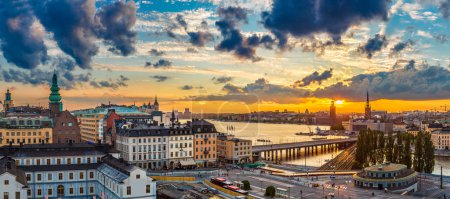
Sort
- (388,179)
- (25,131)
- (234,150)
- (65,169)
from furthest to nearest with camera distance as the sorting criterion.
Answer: (234,150) < (25,131) < (388,179) < (65,169)

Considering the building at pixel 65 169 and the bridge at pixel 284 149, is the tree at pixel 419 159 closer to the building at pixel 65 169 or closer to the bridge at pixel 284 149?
the bridge at pixel 284 149

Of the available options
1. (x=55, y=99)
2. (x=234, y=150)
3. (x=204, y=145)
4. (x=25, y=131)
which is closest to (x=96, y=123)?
(x=55, y=99)

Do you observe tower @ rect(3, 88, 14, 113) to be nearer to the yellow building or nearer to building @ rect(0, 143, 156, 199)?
the yellow building

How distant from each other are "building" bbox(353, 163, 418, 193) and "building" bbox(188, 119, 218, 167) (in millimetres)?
38740

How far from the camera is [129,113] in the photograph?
139 meters

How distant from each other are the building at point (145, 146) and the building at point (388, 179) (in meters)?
39.5

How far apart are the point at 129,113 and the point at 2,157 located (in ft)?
252

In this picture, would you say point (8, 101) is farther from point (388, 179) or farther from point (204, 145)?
point (388, 179)

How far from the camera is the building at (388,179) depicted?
66875 millimetres

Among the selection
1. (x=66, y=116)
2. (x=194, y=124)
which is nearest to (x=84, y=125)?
(x=66, y=116)

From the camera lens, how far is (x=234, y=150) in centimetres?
10506

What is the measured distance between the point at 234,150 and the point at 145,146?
→ 70.9 ft

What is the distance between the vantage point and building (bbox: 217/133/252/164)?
10538 cm

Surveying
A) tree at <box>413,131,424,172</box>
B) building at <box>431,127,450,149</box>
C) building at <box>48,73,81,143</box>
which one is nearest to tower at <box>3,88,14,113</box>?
building at <box>48,73,81,143</box>
